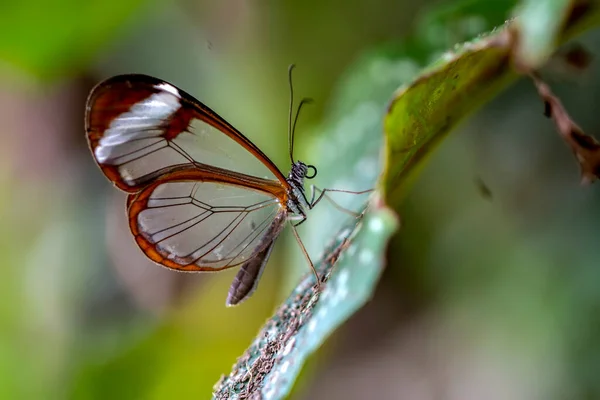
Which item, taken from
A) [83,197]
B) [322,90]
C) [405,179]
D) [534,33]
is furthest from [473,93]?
[83,197]

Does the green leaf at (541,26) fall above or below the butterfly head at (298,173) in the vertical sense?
above

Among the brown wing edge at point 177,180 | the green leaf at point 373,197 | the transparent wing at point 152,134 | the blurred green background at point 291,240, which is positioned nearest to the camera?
the green leaf at point 373,197

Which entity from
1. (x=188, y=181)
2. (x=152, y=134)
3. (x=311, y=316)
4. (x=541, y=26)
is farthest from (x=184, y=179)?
(x=541, y=26)

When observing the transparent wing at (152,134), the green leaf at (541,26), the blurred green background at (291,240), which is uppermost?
the transparent wing at (152,134)

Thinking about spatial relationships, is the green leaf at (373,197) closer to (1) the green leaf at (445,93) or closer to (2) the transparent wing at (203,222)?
(1) the green leaf at (445,93)

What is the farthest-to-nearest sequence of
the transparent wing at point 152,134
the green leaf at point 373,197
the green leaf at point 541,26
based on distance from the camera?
the transparent wing at point 152,134
the green leaf at point 373,197
the green leaf at point 541,26

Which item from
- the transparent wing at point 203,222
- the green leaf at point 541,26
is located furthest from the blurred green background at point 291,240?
the green leaf at point 541,26
